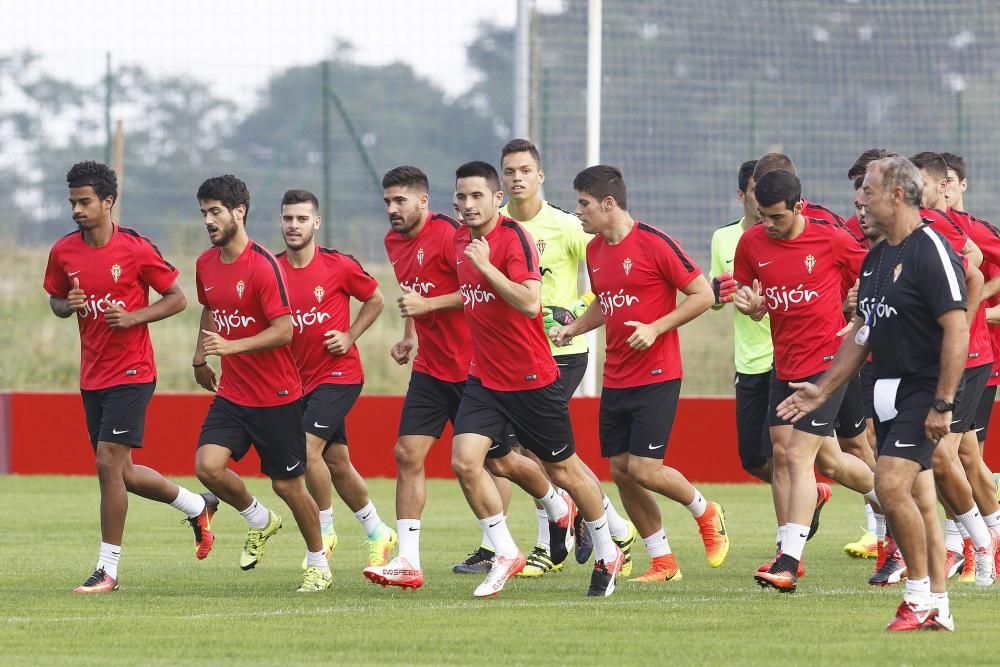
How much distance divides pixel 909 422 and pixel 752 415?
355 centimetres

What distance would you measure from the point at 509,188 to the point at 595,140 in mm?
7859

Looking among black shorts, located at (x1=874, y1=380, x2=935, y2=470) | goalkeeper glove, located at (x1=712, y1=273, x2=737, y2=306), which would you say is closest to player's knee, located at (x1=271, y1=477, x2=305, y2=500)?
goalkeeper glove, located at (x1=712, y1=273, x2=737, y2=306)

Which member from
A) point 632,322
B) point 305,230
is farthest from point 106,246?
point 632,322

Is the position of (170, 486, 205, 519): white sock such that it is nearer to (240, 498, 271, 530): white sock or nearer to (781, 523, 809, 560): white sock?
(240, 498, 271, 530): white sock

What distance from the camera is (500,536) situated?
956cm

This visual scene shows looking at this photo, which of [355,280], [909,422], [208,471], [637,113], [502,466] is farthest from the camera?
[637,113]

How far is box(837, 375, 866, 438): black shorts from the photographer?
36.0ft

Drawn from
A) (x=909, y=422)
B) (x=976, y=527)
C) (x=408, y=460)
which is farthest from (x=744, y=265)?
(x=909, y=422)

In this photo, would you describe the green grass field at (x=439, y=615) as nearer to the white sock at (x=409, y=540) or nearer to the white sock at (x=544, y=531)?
the white sock at (x=409, y=540)

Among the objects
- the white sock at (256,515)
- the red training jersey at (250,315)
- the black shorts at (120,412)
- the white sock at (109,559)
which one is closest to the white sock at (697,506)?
the red training jersey at (250,315)

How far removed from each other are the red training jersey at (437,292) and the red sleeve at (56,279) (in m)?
2.00

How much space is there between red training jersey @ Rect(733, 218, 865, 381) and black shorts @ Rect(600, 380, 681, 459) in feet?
2.37

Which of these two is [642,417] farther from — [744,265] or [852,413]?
[852,413]

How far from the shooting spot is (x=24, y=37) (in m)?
21.5
